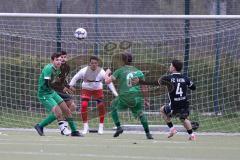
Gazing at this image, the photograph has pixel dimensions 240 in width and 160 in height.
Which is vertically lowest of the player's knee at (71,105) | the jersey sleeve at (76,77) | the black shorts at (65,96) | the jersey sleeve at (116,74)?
the player's knee at (71,105)

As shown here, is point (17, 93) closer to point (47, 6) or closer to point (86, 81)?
point (86, 81)

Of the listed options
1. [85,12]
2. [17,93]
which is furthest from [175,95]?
[85,12]

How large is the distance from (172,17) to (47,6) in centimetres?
497

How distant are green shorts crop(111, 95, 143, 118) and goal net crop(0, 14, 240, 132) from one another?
0.98 metres

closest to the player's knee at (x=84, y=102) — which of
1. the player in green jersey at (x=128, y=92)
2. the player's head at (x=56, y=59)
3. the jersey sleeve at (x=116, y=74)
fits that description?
the player in green jersey at (x=128, y=92)

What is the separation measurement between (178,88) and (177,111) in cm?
42

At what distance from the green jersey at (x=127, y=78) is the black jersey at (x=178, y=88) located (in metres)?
0.90

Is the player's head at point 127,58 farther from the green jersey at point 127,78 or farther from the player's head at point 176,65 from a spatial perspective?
the player's head at point 176,65

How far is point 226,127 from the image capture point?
16.6 m

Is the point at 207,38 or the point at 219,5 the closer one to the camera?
the point at 207,38

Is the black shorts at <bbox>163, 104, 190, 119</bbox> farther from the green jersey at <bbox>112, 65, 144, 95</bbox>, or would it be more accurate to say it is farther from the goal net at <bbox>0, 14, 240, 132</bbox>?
the goal net at <bbox>0, 14, 240, 132</bbox>

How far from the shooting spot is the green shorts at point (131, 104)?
49.7ft

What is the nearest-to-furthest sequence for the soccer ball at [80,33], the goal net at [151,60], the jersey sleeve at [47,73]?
the jersey sleeve at [47,73]
the goal net at [151,60]
the soccer ball at [80,33]

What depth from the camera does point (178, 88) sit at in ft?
47.8
